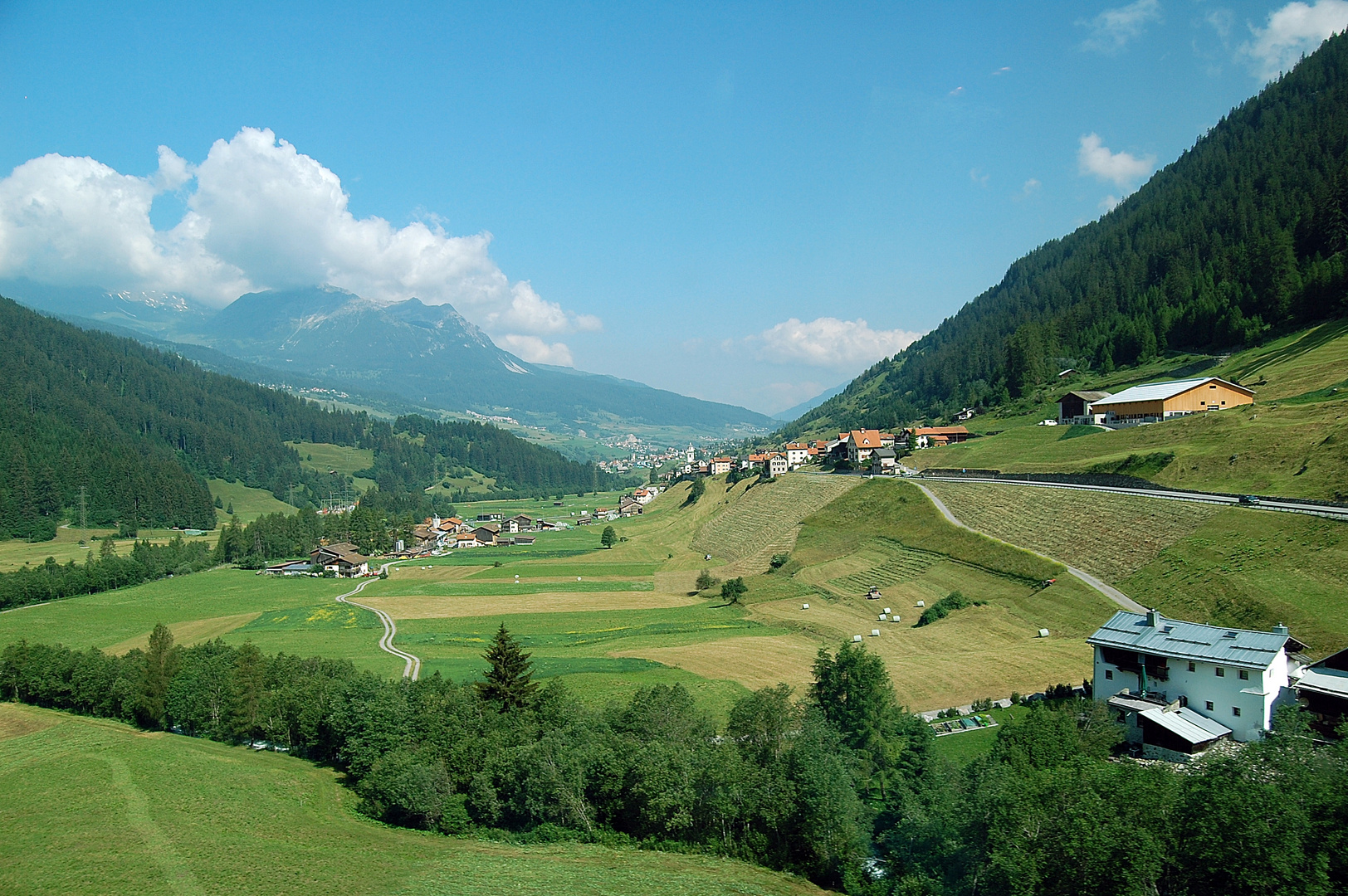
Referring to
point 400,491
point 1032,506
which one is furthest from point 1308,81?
point 400,491

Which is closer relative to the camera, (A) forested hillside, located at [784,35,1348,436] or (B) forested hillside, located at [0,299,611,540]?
(A) forested hillside, located at [784,35,1348,436]

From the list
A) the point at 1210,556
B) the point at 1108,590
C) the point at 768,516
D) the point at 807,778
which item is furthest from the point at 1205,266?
the point at 807,778

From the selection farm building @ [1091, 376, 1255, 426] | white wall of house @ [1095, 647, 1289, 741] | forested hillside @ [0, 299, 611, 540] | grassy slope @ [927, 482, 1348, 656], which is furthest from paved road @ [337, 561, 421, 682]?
farm building @ [1091, 376, 1255, 426]

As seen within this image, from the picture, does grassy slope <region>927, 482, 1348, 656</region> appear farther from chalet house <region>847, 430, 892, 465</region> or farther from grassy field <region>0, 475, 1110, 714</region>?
chalet house <region>847, 430, 892, 465</region>

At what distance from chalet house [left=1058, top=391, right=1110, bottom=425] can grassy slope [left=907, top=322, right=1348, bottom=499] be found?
112 inches

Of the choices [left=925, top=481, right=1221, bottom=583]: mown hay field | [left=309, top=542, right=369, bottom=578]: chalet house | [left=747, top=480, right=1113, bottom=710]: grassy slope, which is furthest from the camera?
[left=309, top=542, right=369, bottom=578]: chalet house

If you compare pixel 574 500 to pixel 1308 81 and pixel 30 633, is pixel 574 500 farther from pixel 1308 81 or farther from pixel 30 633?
pixel 1308 81

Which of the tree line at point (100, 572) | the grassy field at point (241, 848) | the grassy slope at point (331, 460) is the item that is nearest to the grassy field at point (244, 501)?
the grassy slope at point (331, 460)

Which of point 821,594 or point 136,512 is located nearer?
point 821,594

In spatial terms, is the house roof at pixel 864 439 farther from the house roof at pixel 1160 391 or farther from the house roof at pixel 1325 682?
the house roof at pixel 1325 682

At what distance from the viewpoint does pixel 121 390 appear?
A: 566ft

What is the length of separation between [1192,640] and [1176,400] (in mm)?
48853

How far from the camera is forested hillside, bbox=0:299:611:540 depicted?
108 meters

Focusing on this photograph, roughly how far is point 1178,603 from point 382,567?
7775cm
